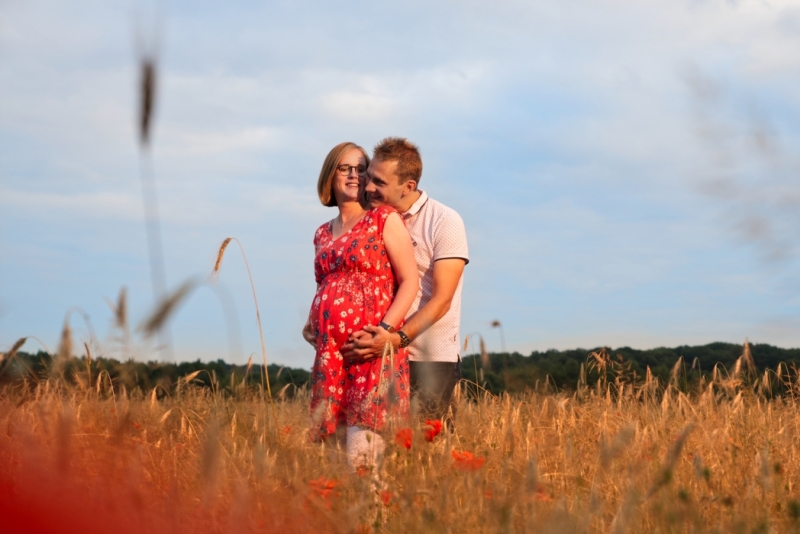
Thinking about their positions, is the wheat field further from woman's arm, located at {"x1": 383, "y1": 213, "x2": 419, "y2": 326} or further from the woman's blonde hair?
the woman's blonde hair

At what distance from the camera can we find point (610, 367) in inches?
217

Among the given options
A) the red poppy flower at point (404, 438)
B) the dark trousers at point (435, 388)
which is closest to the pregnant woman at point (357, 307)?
the dark trousers at point (435, 388)

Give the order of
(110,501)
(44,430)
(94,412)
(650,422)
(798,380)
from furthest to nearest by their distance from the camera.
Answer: (798,380) < (650,422) < (94,412) < (44,430) < (110,501)

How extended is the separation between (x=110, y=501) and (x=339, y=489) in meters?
0.73

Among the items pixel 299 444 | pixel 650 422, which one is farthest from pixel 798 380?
pixel 299 444

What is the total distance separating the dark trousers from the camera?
3562 millimetres

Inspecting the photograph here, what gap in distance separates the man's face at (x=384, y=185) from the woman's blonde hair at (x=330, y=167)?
18 centimetres

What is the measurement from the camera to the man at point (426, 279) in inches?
140

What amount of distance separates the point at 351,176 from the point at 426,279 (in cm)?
64

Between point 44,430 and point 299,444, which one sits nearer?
point 299,444

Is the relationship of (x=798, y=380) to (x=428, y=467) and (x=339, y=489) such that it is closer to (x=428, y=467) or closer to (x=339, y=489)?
(x=428, y=467)

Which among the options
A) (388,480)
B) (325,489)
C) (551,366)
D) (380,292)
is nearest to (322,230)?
(380,292)

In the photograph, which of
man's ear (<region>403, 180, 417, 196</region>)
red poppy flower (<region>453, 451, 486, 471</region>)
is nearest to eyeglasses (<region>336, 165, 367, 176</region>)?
man's ear (<region>403, 180, 417, 196</region>)

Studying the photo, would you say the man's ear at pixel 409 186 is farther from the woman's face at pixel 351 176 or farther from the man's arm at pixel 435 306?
the man's arm at pixel 435 306
